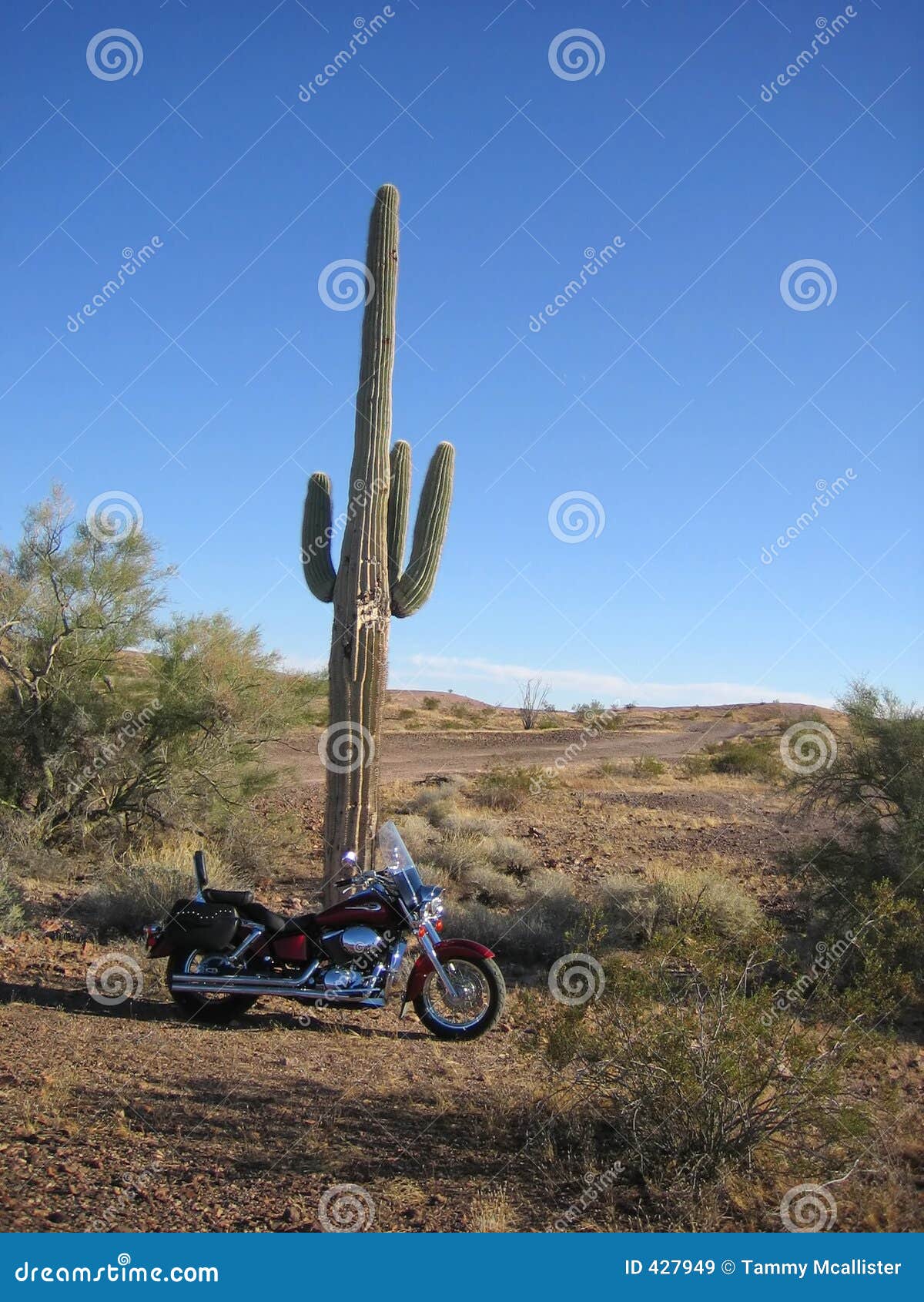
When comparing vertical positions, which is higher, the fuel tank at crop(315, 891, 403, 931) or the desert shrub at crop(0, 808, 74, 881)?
the fuel tank at crop(315, 891, 403, 931)

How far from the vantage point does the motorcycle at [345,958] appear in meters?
6.65

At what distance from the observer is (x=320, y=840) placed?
1479 cm

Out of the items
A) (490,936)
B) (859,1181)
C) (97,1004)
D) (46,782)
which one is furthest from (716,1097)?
(46,782)

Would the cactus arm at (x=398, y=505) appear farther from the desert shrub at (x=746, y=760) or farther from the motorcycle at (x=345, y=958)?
the desert shrub at (x=746, y=760)

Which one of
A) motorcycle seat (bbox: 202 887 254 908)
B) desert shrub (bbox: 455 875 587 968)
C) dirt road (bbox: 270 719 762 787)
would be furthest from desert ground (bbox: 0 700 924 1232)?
dirt road (bbox: 270 719 762 787)

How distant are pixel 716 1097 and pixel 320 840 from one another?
1101 cm

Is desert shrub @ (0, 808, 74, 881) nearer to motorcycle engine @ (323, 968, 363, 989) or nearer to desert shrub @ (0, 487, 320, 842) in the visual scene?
desert shrub @ (0, 487, 320, 842)

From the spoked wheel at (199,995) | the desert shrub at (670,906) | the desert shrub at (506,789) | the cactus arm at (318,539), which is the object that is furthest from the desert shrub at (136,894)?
the desert shrub at (506,789)

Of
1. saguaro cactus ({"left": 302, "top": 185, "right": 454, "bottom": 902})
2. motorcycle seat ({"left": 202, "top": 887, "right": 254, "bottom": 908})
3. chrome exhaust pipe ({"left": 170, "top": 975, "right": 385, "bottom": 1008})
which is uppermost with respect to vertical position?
saguaro cactus ({"left": 302, "top": 185, "right": 454, "bottom": 902})

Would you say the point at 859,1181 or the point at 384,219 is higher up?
the point at 384,219

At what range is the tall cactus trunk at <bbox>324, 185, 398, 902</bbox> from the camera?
335 inches

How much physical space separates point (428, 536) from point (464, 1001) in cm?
441

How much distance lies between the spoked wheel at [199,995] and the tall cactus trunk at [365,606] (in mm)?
1669

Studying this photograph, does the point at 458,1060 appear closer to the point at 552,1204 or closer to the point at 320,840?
the point at 552,1204
